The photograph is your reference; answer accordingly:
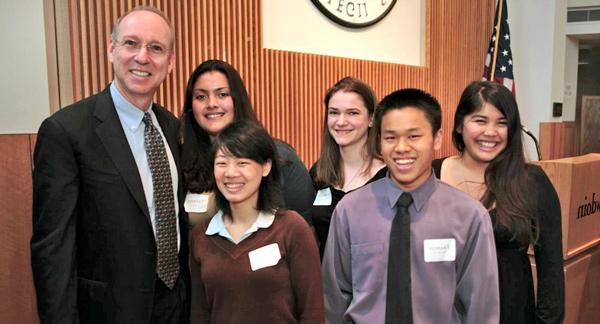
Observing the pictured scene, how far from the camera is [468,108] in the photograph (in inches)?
79.1

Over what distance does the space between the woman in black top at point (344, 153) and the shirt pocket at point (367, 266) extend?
0.59 meters

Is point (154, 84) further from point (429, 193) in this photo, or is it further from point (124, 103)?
point (429, 193)

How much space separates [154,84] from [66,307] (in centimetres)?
80

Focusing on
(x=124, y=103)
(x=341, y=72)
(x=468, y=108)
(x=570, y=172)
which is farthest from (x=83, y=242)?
(x=341, y=72)

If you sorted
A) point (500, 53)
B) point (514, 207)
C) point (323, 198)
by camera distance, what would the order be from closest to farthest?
point (514, 207) < point (323, 198) < point (500, 53)

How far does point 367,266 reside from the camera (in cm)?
163

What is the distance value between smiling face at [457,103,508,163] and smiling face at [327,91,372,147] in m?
0.52

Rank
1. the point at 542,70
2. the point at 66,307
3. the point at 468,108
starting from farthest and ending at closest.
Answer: the point at 542,70
the point at 468,108
the point at 66,307

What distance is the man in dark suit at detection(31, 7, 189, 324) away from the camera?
1.47 meters

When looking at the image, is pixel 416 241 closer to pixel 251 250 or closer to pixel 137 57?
pixel 251 250

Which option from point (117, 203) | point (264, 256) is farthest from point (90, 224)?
point (264, 256)

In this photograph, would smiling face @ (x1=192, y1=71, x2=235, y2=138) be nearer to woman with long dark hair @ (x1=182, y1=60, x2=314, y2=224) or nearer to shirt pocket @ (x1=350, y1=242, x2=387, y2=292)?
woman with long dark hair @ (x1=182, y1=60, x2=314, y2=224)

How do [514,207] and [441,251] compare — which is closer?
[441,251]

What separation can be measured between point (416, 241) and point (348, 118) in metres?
0.89
